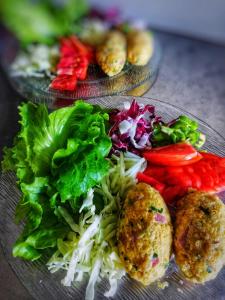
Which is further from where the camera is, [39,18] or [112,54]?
[39,18]

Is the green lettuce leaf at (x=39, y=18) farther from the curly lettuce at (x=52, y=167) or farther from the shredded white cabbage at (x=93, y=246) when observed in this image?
the shredded white cabbage at (x=93, y=246)

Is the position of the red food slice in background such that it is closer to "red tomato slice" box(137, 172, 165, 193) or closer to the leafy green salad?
the leafy green salad

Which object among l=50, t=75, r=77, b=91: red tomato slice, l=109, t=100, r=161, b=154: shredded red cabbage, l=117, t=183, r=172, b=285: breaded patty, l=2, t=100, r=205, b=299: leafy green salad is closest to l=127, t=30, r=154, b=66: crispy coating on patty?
l=50, t=75, r=77, b=91: red tomato slice

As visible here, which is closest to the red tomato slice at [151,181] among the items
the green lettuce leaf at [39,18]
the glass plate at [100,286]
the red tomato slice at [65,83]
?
the glass plate at [100,286]

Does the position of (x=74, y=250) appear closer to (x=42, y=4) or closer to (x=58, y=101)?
(x=58, y=101)

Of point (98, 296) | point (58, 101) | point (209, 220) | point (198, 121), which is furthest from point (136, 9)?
point (98, 296)

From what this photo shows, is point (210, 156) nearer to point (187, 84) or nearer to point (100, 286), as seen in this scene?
point (100, 286)

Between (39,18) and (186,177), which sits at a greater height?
(39,18)

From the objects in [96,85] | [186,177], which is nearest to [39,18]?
[96,85]
